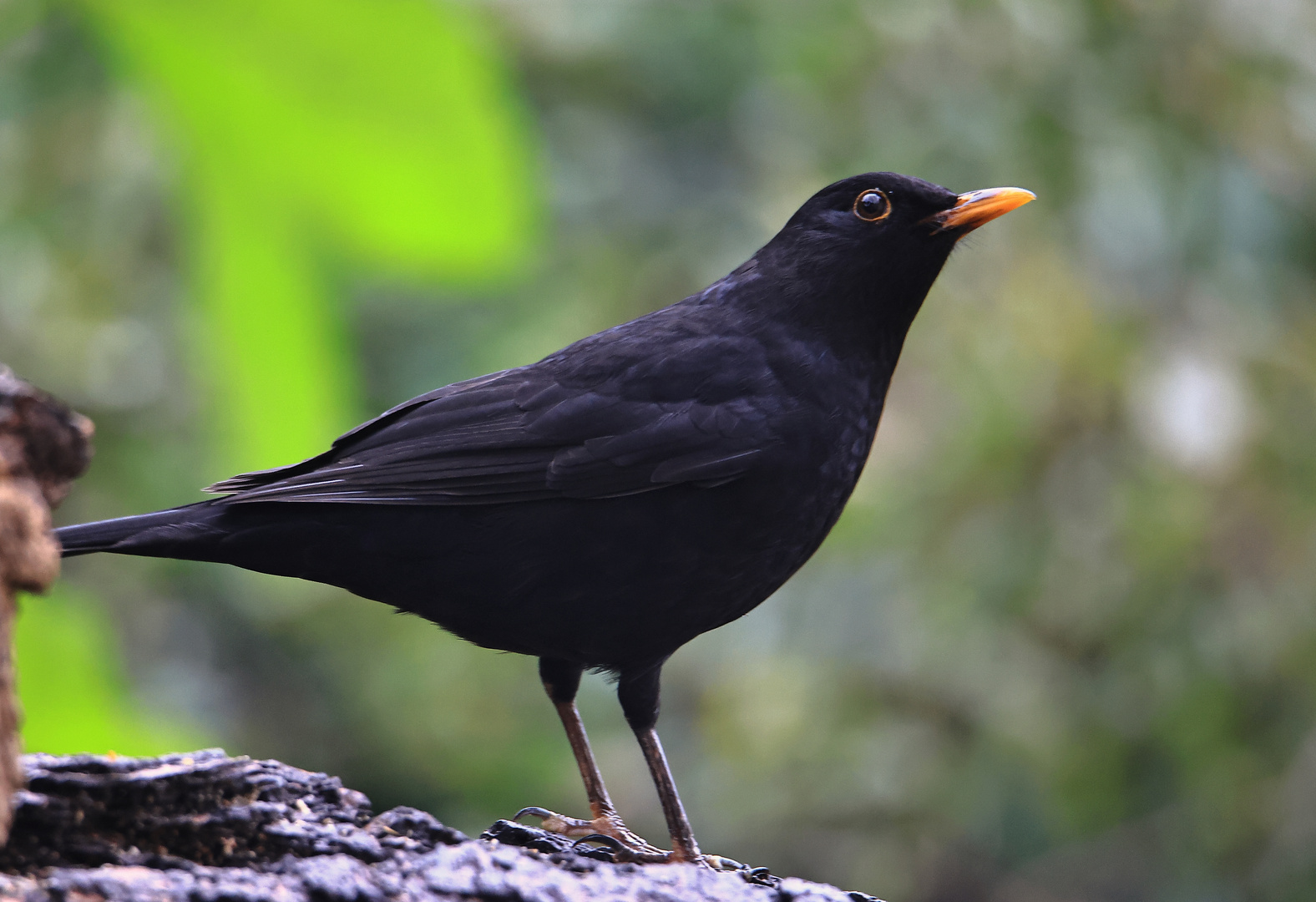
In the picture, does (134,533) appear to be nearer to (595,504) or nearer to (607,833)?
(595,504)

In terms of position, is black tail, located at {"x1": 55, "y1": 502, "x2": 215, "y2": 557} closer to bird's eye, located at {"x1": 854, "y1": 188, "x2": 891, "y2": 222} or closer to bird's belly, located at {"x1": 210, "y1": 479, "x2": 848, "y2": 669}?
bird's belly, located at {"x1": 210, "y1": 479, "x2": 848, "y2": 669}

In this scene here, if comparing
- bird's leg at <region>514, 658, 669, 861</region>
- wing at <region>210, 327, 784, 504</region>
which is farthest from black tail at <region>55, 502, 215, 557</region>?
bird's leg at <region>514, 658, 669, 861</region>

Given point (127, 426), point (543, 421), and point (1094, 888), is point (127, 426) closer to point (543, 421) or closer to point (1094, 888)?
point (543, 421)

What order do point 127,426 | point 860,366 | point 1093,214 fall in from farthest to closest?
point 127,426, point 1093,214, point 860,366

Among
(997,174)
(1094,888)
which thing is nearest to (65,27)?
(997,174)

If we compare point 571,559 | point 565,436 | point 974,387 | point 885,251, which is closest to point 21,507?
point 571,559

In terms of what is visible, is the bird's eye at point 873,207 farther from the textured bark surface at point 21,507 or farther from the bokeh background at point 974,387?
the textured bark surface at point 21,507

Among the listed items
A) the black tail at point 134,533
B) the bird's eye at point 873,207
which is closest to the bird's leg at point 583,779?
the black tail at point 134,533
